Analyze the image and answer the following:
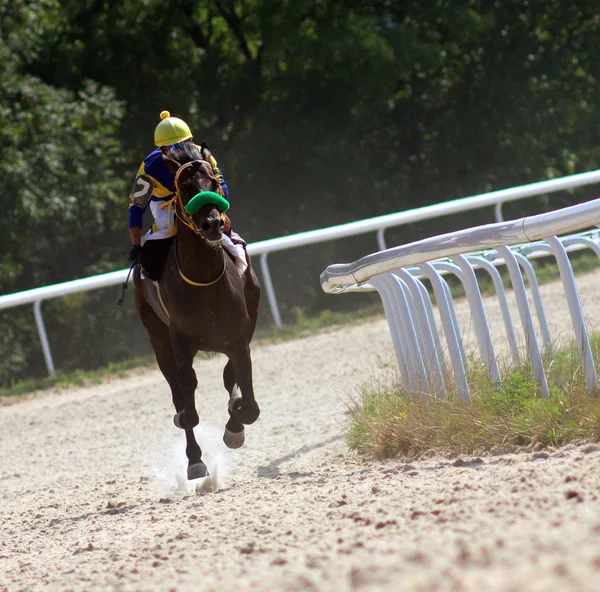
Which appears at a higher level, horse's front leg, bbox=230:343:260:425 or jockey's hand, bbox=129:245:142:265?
jockey's hand, bbox=129:245:142:265

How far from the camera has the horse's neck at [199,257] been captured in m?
6.46

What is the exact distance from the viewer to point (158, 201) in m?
6.94

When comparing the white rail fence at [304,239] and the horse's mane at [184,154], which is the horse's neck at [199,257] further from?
the white rail fence at [304,239]

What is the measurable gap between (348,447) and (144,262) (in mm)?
1814

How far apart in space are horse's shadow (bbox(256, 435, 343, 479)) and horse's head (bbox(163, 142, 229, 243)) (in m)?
1.52

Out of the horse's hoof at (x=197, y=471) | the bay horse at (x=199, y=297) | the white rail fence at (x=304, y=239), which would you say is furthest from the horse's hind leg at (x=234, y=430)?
the white rail fence at (x=304, y=239)

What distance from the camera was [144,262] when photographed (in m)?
6.99

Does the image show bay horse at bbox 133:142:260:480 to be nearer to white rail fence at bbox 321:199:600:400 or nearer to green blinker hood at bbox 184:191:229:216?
green blinker hood at bbox 184:191:229:216

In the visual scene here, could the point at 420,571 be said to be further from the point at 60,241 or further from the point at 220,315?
the point at 60,241

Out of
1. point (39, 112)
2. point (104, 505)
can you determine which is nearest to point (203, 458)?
point (104, 505)

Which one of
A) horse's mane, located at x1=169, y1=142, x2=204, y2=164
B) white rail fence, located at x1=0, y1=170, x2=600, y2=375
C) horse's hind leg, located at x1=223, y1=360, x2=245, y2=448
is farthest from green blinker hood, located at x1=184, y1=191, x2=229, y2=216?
white rail fence, located at x1=0, y1=170, x2=600, y2=375

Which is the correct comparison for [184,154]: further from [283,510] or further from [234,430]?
[283,510]

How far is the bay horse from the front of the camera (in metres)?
6.28

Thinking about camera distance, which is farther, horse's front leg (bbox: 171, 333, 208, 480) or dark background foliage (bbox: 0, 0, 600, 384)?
dark background foliage (bbox: 0, 0, 600, 384)
